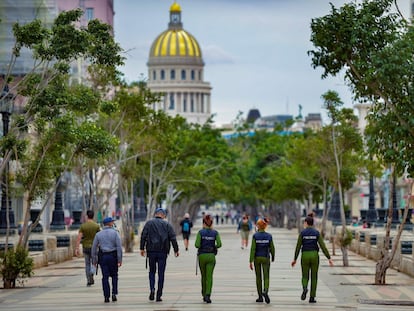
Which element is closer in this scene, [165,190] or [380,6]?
[380,6]

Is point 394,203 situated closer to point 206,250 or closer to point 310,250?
point 310,250

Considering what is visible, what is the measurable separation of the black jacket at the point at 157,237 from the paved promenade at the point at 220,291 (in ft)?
3.35

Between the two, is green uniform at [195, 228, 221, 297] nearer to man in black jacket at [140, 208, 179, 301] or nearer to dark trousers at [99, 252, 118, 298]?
man in black jacket at [140, 208, 179, 301]

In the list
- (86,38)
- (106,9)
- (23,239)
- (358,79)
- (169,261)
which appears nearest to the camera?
(358,79)

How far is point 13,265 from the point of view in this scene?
99.1 feet

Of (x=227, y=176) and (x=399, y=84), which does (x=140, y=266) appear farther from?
(x=227, y=176)

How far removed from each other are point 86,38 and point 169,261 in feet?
58.3

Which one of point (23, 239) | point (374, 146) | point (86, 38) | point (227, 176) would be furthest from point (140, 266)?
point (227, 176)

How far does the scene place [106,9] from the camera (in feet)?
289

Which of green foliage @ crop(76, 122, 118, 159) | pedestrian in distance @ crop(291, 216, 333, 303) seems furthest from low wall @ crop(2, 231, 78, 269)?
pedestrian in distance @ crop(291, 216, 333, 303)

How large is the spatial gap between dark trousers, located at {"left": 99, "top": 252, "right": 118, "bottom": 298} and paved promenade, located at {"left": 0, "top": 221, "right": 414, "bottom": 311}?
363 mm

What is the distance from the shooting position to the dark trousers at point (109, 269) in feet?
84.3

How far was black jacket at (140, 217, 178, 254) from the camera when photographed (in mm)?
25625

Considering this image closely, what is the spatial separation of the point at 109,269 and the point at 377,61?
641 cm
